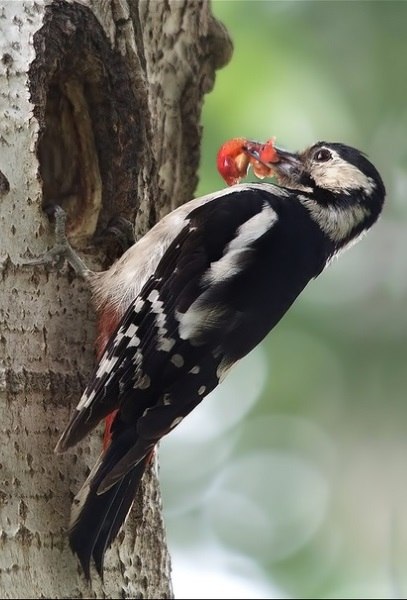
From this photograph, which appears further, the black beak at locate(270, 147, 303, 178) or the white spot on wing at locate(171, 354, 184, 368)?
the black beak at locate(270, 147, 303, 178)

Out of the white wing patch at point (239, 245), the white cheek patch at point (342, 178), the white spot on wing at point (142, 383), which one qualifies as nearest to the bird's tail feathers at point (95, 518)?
the white spot on wing at point (142, 383)

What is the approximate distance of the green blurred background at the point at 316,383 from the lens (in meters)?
4.73

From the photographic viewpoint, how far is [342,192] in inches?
134

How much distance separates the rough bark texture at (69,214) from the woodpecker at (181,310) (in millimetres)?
100

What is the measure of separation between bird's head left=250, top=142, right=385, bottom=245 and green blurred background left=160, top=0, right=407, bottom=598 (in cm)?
115

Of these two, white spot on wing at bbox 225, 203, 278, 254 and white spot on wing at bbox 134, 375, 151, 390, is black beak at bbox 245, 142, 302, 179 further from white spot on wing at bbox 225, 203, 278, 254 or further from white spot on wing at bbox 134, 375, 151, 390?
white spot on wing at bbox 134, 375, 151, 390

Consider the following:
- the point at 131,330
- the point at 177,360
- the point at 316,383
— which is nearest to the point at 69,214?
the point at 131,330

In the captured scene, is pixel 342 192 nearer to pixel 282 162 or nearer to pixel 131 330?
pixel 282 162

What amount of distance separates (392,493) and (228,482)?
37.2 inches

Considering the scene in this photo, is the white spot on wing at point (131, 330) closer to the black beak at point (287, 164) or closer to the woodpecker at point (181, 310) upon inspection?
the woodpecker at point (181, 310)

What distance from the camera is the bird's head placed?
11.0 feet

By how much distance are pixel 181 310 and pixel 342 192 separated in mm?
A: 863

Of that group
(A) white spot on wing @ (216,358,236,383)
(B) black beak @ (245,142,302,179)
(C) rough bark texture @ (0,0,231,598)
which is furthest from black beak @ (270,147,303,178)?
(A) white spot on wing @ (216,358,236,383)

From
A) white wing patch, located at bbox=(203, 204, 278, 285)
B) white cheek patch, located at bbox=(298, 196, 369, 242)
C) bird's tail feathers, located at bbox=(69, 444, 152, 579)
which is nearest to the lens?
bird's tail feathers, located at bbox=(69, 444, 152, 579)
